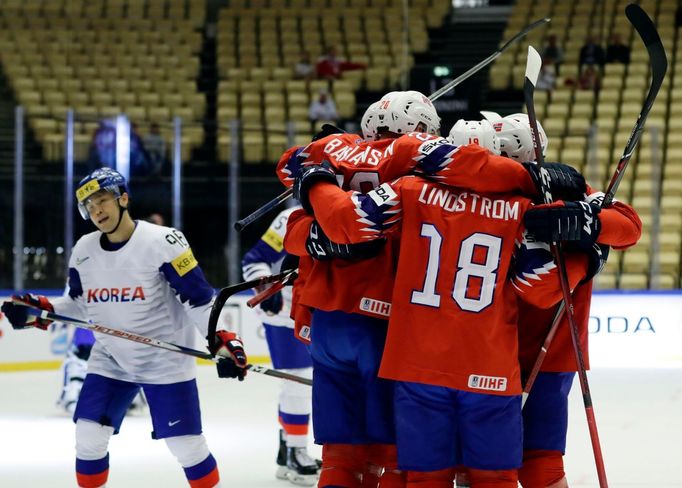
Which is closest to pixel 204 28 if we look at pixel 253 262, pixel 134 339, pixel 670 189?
pixel 670 189

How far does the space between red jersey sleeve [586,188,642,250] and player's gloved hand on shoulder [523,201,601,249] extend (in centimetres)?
3

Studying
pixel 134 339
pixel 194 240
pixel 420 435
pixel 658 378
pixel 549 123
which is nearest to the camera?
pixel 420 435

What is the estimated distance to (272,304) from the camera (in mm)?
4699

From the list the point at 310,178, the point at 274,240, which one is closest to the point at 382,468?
the point at 310,178

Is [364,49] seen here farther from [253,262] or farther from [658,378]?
[253,262]

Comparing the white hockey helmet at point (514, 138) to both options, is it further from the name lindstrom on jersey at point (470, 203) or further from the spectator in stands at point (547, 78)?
the spectator in stands at point (547, 78)

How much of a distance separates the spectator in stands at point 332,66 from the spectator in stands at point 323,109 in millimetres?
775

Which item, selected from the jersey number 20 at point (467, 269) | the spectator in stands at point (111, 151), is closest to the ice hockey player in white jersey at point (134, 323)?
the jersey number 20 at point (467, 269)

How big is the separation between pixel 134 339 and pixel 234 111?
340 inches

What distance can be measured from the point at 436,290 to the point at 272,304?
6.62 ft

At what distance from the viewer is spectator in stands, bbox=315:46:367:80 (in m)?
12.6

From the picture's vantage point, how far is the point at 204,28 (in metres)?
13.9

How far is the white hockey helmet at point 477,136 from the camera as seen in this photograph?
2.90 m

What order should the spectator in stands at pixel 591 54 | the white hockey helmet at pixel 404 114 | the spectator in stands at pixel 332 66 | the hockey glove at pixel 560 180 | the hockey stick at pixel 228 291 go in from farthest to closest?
the spectator in stands at pixel 332 66, the spectator in stands at pixel 591 54, the hockey stick at pixel 228 291, the white hockey helmet at pixel 404 114, the hockey glove at pixel 560 180
